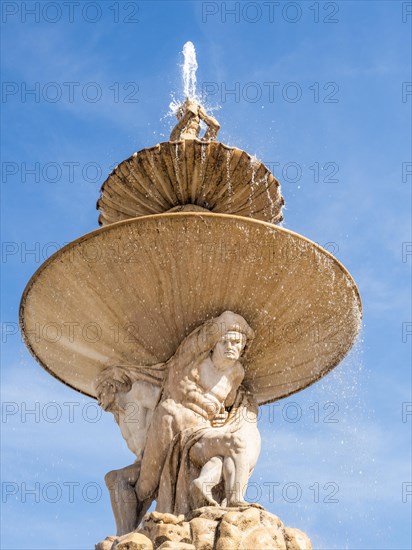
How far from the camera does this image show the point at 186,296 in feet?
34.9

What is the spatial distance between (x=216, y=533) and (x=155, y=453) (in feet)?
5.23

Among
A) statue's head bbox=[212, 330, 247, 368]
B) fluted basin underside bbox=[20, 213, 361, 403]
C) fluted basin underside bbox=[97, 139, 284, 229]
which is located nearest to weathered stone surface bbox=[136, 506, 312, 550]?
statue's head bbox=[212, 330, 247, 368]

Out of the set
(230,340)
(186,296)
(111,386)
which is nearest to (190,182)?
(186,296)

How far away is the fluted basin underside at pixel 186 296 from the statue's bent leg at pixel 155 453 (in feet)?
2.78

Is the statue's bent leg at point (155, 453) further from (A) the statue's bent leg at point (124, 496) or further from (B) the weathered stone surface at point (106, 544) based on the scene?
(B) the weathered stone surface at point (106, 544)

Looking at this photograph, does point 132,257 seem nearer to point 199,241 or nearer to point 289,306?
point 199,241

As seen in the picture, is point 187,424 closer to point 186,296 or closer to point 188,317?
point 188,317

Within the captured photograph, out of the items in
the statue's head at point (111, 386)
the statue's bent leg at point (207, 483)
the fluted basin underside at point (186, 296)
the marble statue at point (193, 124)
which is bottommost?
the statue's bent leg at point (207, 483)

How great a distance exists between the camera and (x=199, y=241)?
406 inches

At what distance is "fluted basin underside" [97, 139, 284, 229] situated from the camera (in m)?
11.0

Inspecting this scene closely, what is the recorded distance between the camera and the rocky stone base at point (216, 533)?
8.67m

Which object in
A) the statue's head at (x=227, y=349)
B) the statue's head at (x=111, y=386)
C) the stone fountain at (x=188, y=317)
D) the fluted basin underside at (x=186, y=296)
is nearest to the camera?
the stone fountain at (x=188, y=317)

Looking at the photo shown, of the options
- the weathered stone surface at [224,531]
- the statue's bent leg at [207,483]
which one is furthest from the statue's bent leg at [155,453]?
the weathered stone surface at [224,531]

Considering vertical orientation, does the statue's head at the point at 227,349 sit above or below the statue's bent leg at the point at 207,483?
above
